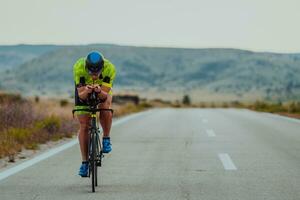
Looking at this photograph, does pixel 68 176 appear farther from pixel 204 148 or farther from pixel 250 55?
pixel 250 55

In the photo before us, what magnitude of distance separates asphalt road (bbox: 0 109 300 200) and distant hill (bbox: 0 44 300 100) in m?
114

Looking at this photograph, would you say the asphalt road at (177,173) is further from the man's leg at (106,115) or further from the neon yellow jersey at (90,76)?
the neon yellow jersey at (90,76)

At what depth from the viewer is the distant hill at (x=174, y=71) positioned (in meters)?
142

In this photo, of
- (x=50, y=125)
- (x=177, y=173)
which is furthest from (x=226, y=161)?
(x=50, y=125)

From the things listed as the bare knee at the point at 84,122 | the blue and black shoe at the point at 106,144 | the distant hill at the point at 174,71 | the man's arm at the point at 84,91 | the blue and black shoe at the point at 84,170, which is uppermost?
the man's arm at the point at 84,91

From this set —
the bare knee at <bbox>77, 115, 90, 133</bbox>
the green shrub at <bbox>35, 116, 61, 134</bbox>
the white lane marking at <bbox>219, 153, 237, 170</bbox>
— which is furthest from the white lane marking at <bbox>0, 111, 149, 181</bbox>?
the white lane marking at <bbox>219, 153, 237, 170</bbox>

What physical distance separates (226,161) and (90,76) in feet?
13.9

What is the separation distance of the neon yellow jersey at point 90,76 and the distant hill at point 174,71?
12075 centimetres

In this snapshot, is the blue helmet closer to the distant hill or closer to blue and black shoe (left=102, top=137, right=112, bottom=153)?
blue and black shoe (left=102, top=137, right=112, bottom=153)

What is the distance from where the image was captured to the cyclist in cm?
881

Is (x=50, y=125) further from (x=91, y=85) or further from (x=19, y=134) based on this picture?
(x=91, y=85)

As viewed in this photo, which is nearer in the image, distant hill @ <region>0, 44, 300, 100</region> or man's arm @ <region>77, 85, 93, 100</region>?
man's arm @ <region>77, 85, 93, 100</region>

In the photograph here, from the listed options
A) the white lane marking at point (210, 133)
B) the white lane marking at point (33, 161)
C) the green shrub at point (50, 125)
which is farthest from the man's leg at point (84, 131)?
the white lane marking at point (210, 133)

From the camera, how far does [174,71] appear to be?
161 m
